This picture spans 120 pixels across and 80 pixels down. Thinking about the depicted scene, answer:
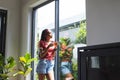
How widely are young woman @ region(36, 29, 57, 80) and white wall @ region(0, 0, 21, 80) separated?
1.13m

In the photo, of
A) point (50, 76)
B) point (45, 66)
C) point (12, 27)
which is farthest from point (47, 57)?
point (12, 27)

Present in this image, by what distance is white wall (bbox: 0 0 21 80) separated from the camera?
14.5ft

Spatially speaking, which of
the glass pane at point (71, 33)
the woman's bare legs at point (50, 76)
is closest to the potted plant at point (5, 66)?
the woman's bare legs at point (50, 76)

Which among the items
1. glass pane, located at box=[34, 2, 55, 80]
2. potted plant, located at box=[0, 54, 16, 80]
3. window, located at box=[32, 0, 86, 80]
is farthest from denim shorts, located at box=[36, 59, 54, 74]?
potted plant, located at box=[0, 54, 16, 80]

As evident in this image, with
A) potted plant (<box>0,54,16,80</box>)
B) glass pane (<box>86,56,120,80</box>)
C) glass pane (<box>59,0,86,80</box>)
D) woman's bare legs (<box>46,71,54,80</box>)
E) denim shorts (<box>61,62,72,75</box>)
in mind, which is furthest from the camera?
potted plant (<box>0,54,16,80</box>)

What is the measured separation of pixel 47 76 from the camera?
11.4ft

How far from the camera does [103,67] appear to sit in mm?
1771

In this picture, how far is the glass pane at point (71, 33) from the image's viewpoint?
316 centimetres

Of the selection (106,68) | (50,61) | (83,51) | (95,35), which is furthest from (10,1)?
(106,68)

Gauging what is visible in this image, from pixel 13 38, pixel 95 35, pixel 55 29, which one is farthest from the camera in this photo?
pixel 13 38

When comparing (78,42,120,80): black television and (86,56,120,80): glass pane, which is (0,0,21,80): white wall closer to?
(78,42,120,80): black television

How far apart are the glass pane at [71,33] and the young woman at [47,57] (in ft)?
0.52

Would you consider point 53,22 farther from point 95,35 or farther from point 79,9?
point 95,35

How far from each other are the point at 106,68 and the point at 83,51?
30cm
